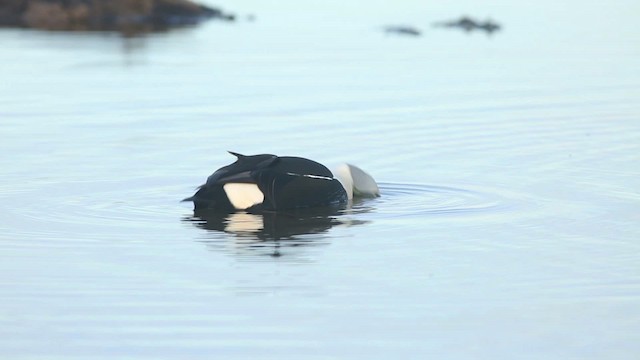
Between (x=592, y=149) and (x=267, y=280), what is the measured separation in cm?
597

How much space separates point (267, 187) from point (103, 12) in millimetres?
21580

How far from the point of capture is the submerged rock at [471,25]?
28125 mm

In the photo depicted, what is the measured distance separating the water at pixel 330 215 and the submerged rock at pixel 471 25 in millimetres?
5175

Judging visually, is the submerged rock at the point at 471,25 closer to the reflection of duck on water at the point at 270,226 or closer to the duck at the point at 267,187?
the duck at the point at 267,187

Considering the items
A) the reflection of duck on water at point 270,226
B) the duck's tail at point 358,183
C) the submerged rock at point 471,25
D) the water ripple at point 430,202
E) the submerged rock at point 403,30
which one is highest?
the submerged rock at point 471,25

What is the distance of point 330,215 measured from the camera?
10758mm

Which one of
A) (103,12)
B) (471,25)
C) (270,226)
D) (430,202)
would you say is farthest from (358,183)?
(103,12)

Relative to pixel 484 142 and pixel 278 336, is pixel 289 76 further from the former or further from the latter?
pixel 278 336

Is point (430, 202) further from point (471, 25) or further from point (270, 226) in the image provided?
point (471, 25)

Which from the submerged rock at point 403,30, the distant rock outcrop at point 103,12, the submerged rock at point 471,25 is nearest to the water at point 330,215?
the submerged rock at point 403,30

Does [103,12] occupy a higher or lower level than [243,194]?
higher

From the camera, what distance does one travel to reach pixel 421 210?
10828 millimetres

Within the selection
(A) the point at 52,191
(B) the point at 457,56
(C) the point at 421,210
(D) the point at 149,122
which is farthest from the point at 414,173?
(B) the point at 457,56

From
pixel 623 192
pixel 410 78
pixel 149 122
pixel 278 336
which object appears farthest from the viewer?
pixel 410 78
